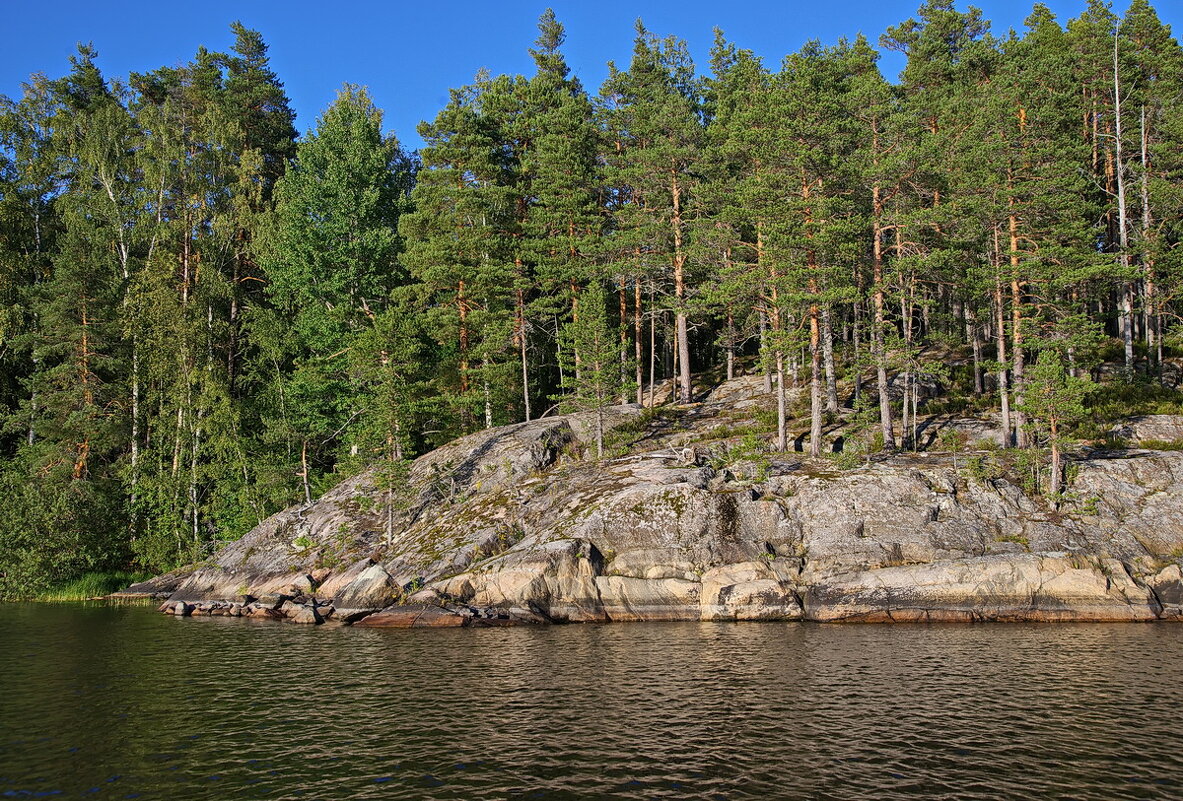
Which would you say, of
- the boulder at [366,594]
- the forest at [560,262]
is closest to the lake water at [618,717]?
the boulder at [366,594]

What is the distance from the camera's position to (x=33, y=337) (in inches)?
2055

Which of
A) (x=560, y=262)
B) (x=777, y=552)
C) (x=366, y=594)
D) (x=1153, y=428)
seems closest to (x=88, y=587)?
(x=366, y=594)

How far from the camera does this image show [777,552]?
3180 cm

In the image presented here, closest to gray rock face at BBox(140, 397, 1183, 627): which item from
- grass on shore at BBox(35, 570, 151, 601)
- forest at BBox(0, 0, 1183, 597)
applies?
forest at BBox(0, 0, 1183, 597)

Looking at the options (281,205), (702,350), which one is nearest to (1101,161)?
(702,350)

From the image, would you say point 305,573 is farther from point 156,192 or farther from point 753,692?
point 156,192

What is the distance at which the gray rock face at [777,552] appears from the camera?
1129 inches

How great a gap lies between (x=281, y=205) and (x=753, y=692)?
51.4m

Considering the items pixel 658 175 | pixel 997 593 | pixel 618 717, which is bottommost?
pixel 618 717

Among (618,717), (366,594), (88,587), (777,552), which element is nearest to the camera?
(618,717)

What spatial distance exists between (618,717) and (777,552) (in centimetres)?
1704

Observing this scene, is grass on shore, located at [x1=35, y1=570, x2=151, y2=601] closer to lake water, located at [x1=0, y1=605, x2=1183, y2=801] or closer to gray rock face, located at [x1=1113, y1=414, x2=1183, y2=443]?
lake water, located at [x1=0, y1=605, x2=1183, y2=801]

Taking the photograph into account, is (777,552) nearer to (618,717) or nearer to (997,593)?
(997,593)

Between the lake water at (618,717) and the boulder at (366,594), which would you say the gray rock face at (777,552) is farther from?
the lake water at (618,717)
